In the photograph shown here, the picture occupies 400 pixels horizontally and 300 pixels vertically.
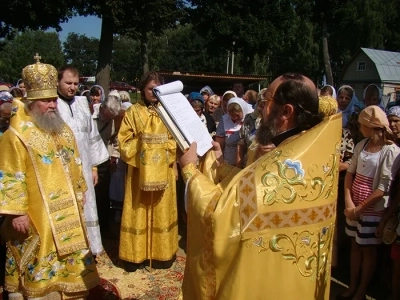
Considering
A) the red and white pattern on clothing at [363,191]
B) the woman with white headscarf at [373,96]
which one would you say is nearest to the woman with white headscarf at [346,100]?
the woman with white headscarf at [373,96]

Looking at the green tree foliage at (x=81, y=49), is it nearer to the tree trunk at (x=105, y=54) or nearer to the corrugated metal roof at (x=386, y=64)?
the corrugated metal roof at (x=386, y=64)

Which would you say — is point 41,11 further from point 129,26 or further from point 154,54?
point 154,54

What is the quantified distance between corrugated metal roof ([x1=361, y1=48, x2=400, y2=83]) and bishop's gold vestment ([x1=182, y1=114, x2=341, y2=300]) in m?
38.3

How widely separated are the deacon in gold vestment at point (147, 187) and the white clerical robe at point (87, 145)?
273 mm

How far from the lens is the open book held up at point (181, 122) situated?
226 cm

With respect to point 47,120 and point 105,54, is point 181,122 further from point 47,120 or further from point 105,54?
point 105,54

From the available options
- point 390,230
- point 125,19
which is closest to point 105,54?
point 125,19

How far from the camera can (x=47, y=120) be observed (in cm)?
311

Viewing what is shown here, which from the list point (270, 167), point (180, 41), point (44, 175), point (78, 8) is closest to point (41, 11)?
point (78, 8)

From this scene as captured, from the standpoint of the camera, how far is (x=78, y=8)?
16594 millimetres

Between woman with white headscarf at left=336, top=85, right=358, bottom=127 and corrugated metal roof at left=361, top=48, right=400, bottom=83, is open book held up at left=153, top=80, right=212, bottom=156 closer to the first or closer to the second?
woman with white headscarf at left=336, top=85, right=358, bottom=127

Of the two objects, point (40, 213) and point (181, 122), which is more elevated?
point (181, 122)

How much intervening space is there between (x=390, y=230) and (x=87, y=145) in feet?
9.79

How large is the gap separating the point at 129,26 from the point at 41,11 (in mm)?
3571
